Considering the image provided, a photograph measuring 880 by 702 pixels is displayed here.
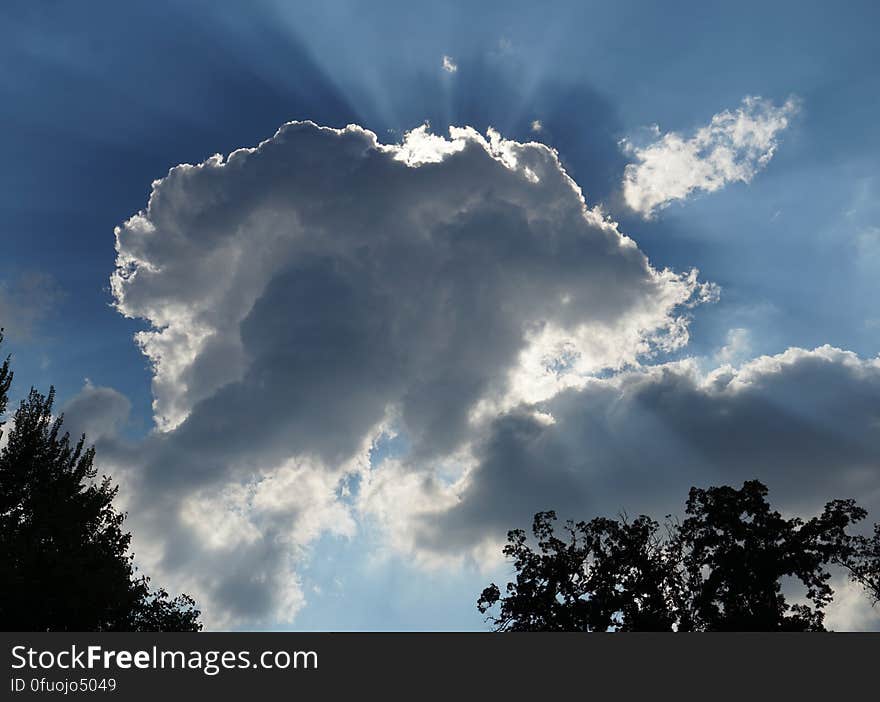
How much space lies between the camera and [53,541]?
90.9 ft

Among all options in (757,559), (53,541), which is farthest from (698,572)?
(53,541)

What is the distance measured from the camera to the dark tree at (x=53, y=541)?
1017 inches

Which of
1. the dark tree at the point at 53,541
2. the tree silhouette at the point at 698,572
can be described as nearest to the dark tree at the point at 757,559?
the tree silhouette at the point at 698,572

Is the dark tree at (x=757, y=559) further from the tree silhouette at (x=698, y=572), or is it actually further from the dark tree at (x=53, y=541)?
the dark tree at (x=53, y=541)

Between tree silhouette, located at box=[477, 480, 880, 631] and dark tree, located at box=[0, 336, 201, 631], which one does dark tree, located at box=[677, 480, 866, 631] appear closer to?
tree silhouette, located at box=[477, 480, 880, 631]

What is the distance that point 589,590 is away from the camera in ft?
125

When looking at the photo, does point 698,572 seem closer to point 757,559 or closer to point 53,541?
point 757,559
